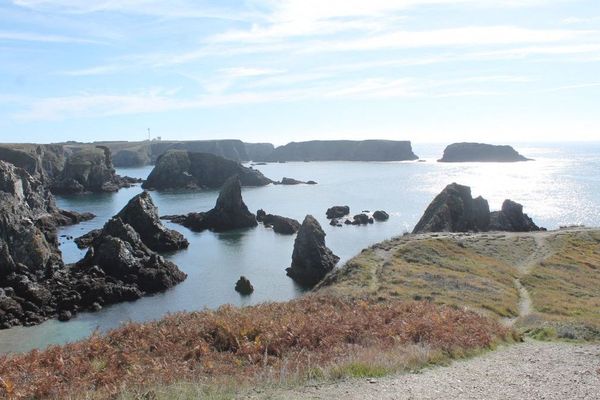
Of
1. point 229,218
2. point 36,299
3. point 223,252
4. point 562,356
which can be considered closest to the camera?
point 562,356

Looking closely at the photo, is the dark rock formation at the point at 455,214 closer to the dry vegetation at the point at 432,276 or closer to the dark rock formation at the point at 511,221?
the dark rock formation at the point at 511,221

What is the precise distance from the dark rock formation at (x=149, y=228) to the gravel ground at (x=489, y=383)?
8016cm

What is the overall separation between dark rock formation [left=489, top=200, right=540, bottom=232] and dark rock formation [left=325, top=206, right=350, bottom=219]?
134 ft

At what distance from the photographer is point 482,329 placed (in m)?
22.1

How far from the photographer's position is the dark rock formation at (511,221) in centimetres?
9569

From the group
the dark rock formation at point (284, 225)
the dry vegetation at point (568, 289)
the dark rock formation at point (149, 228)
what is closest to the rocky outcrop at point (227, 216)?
the dark rock formation at point (284, 225)

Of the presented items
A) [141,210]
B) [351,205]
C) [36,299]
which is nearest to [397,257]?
[36,299]

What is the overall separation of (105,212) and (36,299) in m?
82.1

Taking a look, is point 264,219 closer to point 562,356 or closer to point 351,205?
point 351,205

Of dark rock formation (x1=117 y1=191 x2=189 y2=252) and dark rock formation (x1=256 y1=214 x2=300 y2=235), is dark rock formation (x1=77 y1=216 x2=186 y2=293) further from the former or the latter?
dark rock formation (x1=256 y1=214 x2=300 y2=235)

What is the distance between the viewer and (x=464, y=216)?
296 feet

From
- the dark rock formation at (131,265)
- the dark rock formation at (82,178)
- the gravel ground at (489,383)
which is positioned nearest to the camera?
the gravel ground at (489,383)

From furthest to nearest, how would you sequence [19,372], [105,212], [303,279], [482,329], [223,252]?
[105,212] < [223,252] < [303,279] < [482,329] < [19,372]

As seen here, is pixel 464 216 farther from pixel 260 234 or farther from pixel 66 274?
pixel 66 274
